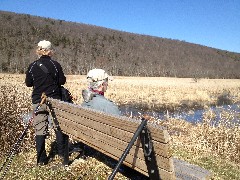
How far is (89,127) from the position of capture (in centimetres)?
407

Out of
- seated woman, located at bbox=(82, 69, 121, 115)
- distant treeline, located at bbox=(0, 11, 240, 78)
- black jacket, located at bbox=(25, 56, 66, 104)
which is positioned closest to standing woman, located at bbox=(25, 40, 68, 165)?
black jacket, located at bbox=(25, 56, 66, 104)

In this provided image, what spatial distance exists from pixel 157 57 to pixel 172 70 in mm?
7923

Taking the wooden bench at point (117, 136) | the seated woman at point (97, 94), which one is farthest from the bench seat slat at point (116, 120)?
the seated woman at point (97, 94)

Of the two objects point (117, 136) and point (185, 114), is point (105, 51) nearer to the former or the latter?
point (185, 114)

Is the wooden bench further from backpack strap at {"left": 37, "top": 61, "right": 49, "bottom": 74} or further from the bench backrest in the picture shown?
backpack strap at {"left": 37, "top": 61, "right": 49, "bottom": 74}

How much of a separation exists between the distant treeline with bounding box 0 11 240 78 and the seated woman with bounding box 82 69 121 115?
35.5 metres

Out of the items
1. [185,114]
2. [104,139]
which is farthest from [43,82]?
[185,114]

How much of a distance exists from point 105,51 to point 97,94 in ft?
198

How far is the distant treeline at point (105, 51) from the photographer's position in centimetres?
5150

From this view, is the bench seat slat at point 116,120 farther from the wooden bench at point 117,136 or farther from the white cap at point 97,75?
the white cap at point 97,75

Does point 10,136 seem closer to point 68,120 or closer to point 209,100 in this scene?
point 68,120

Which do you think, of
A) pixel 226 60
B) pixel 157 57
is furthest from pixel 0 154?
pixel 226 60

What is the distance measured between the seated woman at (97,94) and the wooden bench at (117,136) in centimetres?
33

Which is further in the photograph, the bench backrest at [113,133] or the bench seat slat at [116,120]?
the bench backrest at [113,133]
